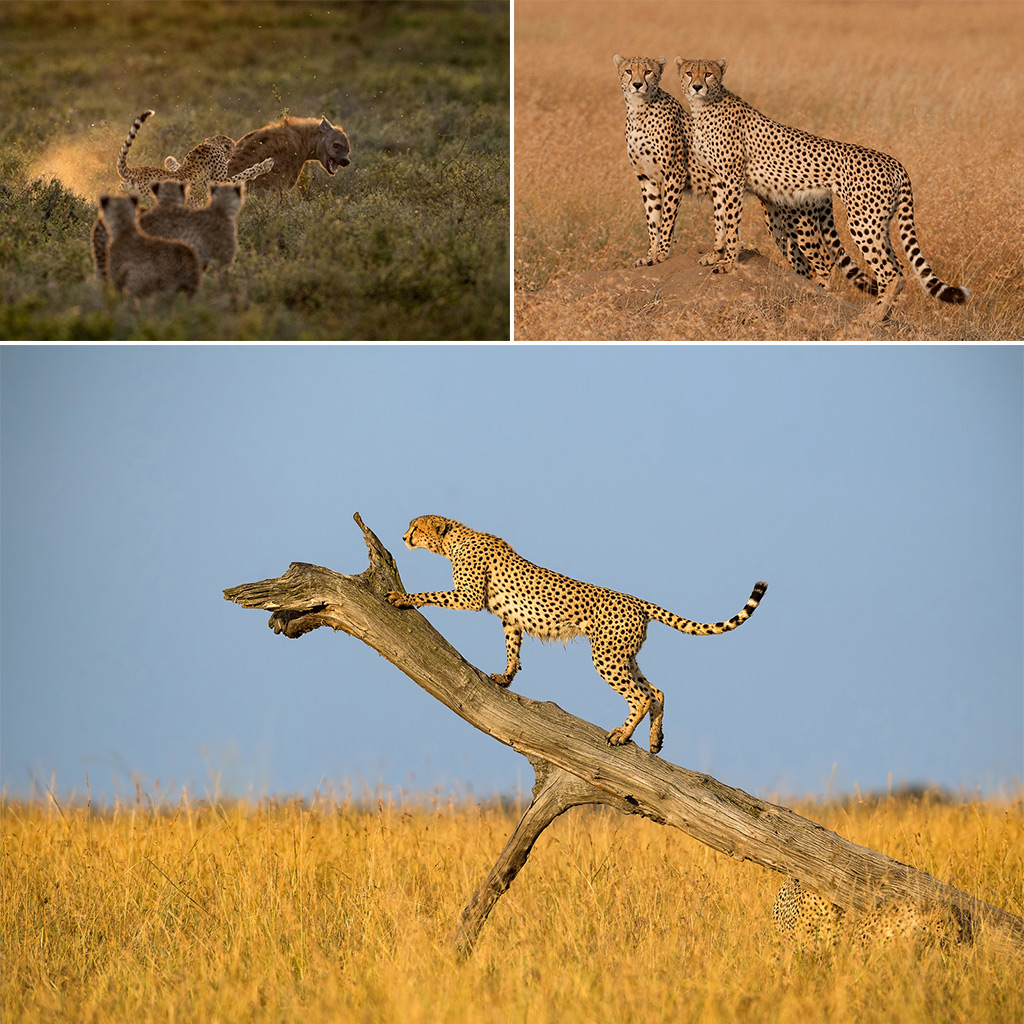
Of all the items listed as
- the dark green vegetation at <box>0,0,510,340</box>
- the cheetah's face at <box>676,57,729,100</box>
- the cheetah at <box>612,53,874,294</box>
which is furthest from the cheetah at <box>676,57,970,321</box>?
the dark green vegetation at <box>0,0,510,340</box>

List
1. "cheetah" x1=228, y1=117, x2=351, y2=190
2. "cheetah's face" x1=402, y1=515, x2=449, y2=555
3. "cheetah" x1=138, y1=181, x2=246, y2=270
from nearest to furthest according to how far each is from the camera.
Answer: "cheetah's face" x1=402, y1=515, x2=449, y2=555
"cheetah" x1=138, y1=181, x2=246, y2=270
"cheetah" x1=228, y1=117, x2=351, y2=190

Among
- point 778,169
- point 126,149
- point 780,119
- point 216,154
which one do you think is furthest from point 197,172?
point 780,119

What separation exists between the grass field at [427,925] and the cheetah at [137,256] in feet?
→ 9.68

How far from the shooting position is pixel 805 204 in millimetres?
9031

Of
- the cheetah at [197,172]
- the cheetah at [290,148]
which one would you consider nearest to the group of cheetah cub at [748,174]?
the cheetah at [290,148]

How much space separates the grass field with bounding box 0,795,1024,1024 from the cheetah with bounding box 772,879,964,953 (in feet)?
0.26

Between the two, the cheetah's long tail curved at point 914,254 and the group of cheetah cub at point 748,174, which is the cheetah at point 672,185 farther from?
the cheetah's long tail curved at point 914,254

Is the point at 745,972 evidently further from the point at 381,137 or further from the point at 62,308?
the point at 381,137

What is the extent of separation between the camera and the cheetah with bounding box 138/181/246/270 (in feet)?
25.5

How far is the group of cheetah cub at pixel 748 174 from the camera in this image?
8742 millimetres

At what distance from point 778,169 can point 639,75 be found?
1114 millimetres

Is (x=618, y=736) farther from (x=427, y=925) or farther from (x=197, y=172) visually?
(x=197, y=172)

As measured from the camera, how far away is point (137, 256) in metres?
7.66

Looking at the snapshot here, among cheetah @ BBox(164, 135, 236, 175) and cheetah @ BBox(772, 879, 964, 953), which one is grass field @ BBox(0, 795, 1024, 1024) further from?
cheetah @ BBox(164, 135, 236, 175)
